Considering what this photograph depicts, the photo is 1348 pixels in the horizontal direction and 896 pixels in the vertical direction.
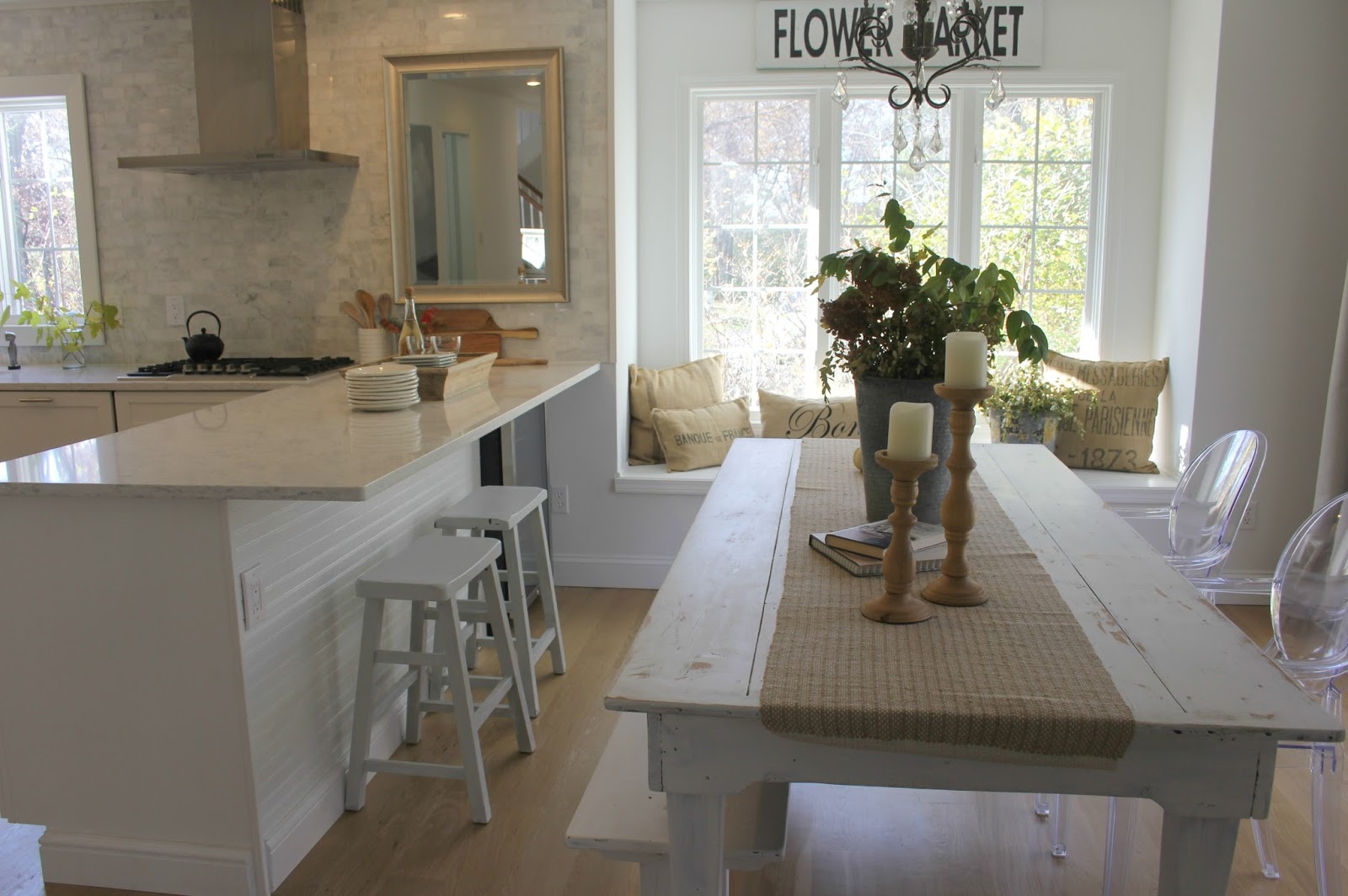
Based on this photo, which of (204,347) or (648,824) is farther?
(204,347)

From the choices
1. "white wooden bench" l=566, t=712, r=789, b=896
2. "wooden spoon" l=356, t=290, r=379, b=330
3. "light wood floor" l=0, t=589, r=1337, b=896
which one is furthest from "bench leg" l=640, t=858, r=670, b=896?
"wooden spoon" l=356, t=290, r=379, b=330

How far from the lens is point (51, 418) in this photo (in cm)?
397

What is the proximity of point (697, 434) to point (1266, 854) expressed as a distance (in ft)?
8.30

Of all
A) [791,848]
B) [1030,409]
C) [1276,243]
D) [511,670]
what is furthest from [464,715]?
[1276,243]

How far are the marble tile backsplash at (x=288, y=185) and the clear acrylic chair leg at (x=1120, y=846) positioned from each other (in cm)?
267

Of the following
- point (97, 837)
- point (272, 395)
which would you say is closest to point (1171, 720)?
point (97, 837)

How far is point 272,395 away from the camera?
325cm

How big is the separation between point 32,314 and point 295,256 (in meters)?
1.26

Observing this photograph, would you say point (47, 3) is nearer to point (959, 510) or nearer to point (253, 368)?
point (253, 368)

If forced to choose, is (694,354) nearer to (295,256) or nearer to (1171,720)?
(295,256)

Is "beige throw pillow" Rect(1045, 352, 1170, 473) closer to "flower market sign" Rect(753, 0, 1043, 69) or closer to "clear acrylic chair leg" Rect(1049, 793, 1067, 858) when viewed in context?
"flower market sign" Rect(753, 0, 1043, 69)

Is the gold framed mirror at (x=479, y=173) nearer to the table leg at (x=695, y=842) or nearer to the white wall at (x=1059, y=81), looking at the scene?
the white wall at (x=1059, y=81)

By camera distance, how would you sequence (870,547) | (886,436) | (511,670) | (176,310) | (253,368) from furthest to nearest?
(176,310) < (253,368) < (511,670) < (886,436) < (870,547)

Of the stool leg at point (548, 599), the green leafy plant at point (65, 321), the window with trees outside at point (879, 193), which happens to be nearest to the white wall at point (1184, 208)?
the window with trees outside at point (879, 193)
